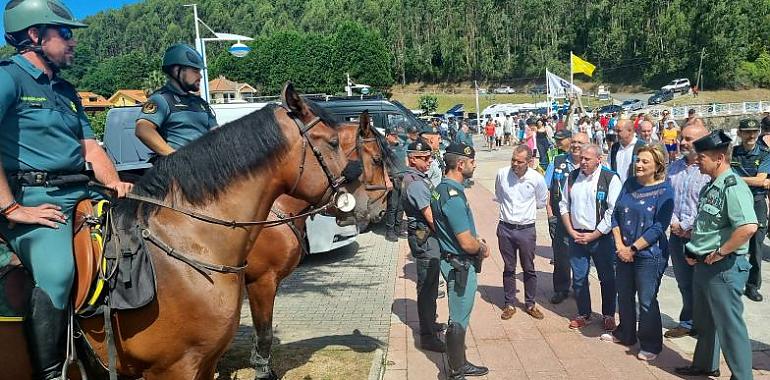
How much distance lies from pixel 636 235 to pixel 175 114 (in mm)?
4249

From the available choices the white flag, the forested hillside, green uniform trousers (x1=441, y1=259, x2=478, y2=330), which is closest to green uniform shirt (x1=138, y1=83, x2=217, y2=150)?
green uniform trousers (x1=441, y1=259, x2=478, y2=330)

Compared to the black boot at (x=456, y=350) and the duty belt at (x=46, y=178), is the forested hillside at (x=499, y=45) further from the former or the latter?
the duty belt at (x=46, y=178)

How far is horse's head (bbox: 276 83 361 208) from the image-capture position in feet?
9.32

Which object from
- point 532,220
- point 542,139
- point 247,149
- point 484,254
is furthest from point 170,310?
point 542,139

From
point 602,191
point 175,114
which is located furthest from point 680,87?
point 175,114

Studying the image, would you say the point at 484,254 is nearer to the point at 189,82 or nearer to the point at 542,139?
the point at 189,82

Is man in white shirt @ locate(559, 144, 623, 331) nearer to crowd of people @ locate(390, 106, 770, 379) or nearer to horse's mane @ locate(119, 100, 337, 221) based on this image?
crowd of people @ locate(390, 106, 770, 379)

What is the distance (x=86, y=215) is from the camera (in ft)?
8.57

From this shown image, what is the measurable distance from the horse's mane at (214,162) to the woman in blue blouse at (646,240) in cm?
369

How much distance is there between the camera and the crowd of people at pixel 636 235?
409cm

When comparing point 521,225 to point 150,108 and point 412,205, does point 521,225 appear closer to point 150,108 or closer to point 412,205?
point 412,205

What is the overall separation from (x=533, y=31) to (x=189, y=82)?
98950 millimetres

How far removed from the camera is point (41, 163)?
247 cm

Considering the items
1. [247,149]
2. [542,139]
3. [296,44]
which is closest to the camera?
[247,149]
